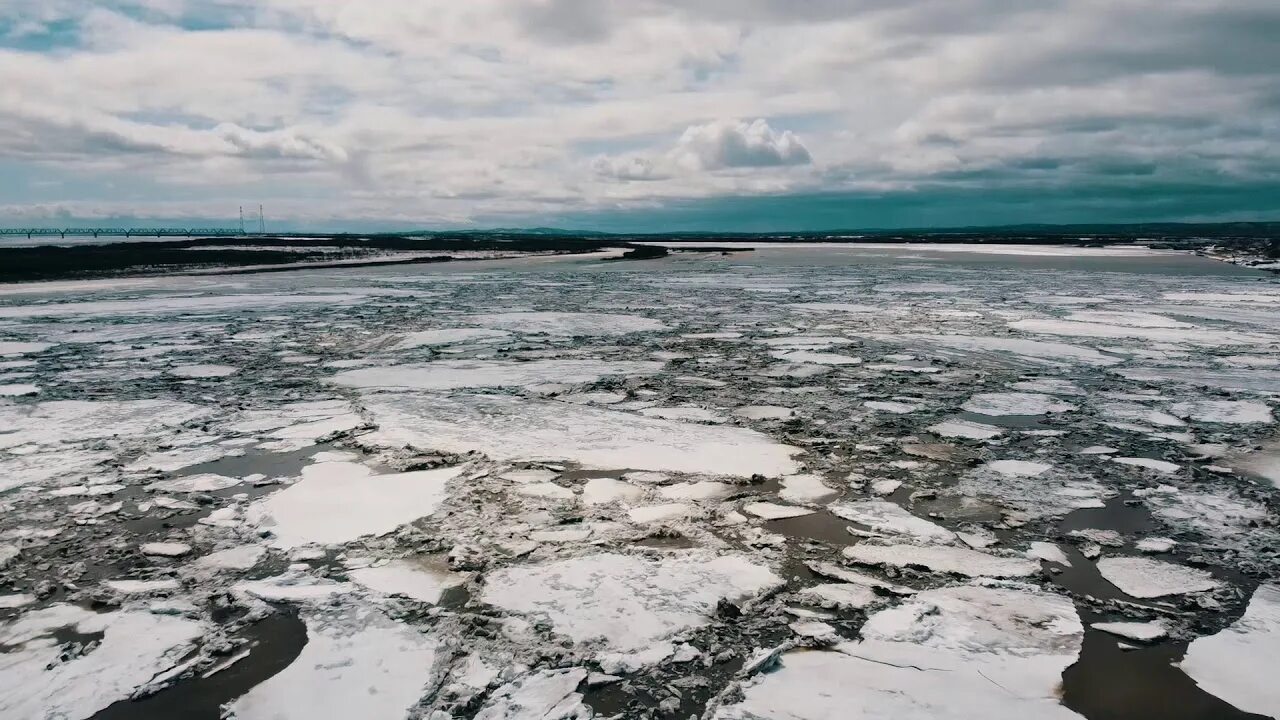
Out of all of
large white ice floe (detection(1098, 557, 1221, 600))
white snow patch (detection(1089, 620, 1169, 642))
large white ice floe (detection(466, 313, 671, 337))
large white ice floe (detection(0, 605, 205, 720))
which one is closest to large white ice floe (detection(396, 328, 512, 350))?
large white ice floe (detection(466, 313, 671, 337))

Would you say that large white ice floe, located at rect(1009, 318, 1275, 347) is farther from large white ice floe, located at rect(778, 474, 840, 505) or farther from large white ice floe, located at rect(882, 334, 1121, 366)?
large white ice floe, located at rect(778, 474, 840, 505)

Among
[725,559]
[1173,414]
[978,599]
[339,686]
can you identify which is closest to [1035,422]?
[1173,414]

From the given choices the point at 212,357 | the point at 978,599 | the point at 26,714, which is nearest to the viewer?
the point at 26,714

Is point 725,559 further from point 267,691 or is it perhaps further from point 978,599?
point 267,691

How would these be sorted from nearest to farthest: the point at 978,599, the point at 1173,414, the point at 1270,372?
the point at 978,599, the point at 1173,414, the point at 1270,372

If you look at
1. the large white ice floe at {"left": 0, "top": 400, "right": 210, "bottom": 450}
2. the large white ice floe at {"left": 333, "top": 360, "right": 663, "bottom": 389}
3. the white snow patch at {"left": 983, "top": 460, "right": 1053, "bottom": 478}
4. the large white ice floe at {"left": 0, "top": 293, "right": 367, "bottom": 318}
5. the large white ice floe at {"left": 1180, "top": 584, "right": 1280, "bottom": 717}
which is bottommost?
the large white ice floe at {"left": 1180, "top": 584, "right": 1280, "bottom": 717}

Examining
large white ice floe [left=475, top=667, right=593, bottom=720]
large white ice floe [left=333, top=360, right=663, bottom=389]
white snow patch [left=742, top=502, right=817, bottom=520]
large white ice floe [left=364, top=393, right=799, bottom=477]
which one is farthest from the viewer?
large white ice floe [left=333, top=360, right=663, bottom=389]

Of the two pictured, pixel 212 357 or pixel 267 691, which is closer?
pixel 267 691
